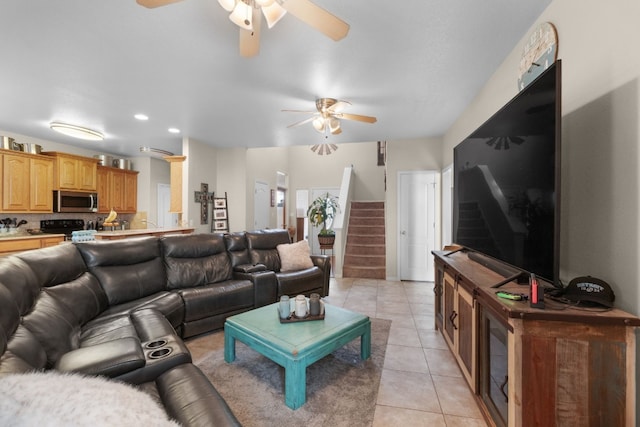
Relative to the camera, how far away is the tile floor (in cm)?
171

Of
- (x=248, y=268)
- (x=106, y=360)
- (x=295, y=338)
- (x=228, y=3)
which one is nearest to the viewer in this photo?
(x=106, y=360)

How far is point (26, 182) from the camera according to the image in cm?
459

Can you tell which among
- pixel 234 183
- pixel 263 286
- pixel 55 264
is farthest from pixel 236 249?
pixel 234 183

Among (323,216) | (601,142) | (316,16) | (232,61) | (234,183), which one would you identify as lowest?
(323,216)

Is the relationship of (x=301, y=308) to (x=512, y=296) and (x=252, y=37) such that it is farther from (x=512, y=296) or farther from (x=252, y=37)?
(x=252, y=37)

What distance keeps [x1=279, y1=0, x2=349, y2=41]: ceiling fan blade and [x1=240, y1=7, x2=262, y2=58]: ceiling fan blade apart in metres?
0.24

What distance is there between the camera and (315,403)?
1812 mm

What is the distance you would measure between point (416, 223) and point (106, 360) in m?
4.63

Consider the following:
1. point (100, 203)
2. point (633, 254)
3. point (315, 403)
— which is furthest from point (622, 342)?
point (100, 203)

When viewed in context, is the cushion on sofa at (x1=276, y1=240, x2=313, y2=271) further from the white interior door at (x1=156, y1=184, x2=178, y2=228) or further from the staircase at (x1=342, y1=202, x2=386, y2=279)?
the white interior door at (x1=156, y1=184, x2=178, y2=228)

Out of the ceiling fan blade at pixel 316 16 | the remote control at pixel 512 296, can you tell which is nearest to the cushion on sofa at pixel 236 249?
the ceiling fan blade at pixel 316 16

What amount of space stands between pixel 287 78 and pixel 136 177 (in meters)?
5.64

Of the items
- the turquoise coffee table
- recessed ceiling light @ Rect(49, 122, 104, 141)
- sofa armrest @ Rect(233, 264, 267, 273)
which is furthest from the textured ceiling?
the turquoise coffee table

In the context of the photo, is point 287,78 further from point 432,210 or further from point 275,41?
point 432,210
